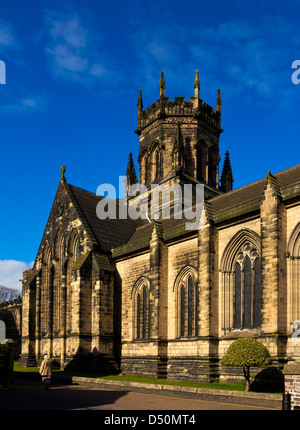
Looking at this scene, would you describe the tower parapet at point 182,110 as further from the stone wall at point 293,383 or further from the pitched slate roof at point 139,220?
the stone wall at point 293,383

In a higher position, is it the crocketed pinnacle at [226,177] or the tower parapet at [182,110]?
the tower parapet at [182,110]

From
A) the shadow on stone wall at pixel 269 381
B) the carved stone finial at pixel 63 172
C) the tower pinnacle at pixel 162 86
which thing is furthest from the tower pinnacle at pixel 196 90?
the shadow on stone wall at pixel 269 381

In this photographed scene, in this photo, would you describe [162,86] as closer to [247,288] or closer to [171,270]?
[171,270]

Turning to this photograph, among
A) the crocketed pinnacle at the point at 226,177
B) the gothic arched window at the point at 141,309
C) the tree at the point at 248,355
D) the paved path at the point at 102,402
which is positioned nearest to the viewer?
the paved path at the point at 102,402

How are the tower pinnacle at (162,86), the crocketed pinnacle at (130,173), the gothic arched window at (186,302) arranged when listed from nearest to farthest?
the gothic arched window at (186,302), the tower pinnacle at (162,86), the crocketed pinnacle at (130,173)

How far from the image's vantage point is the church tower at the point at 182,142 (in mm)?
39125

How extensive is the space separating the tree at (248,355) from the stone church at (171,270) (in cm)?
90

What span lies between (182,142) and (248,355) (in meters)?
23.6
